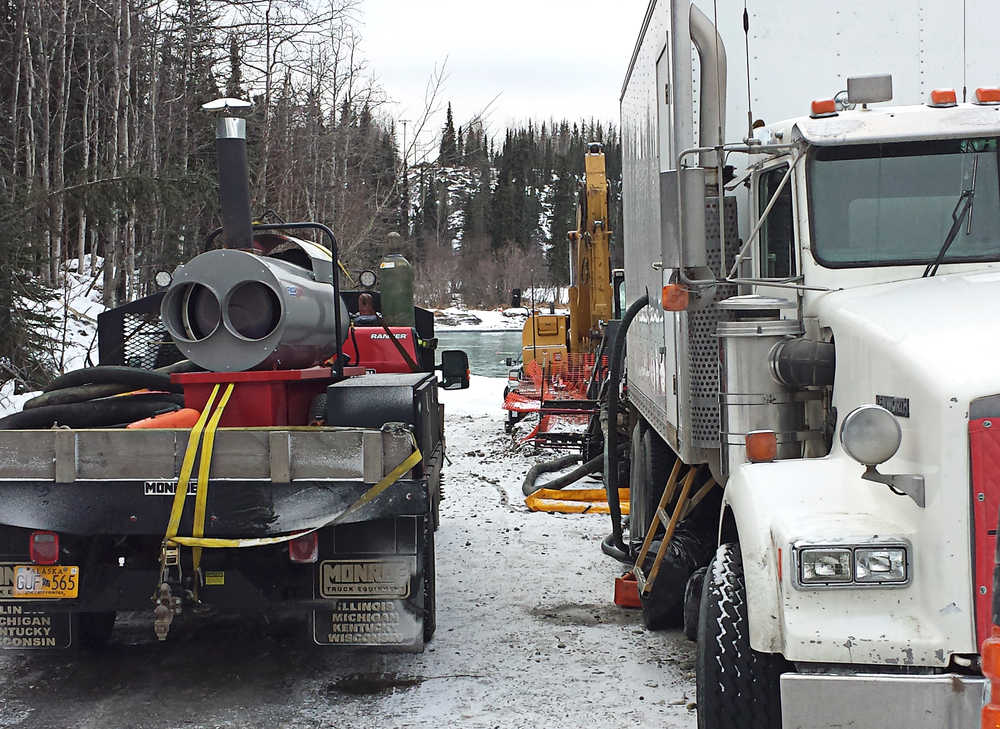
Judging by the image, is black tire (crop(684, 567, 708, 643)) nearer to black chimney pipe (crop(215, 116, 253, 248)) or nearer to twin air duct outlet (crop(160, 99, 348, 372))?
twin air duct outlet (crop(160, 99, 348, 372))

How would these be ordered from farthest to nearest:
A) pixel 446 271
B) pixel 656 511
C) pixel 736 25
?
pixel 446 271
pixel 656 511
pixel 736 25

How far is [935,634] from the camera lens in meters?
3.08

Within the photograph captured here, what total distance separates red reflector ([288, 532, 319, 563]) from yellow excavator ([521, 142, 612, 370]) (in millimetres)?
10930

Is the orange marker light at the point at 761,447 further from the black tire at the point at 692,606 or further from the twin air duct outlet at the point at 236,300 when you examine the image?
the twin air duct outlet at the point at 236,300

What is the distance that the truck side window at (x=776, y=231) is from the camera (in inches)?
191

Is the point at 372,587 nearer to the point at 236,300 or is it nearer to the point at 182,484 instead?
the point at 182,484

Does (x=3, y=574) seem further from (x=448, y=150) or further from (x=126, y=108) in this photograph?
(x=448, y=150)

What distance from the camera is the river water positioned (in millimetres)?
37075

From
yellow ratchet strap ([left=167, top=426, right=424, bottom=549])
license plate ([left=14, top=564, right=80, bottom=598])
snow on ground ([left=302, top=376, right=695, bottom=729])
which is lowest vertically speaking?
snow on ground ([left=302, top=376, right=695, bottom=729])

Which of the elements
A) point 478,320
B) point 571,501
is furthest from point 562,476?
point 478,320

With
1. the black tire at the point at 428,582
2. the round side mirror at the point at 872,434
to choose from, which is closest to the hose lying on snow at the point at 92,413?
the black tire at the point at 428,582

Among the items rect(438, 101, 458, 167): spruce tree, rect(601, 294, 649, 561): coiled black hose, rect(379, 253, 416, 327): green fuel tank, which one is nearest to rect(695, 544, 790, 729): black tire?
rect(601, 294, 649, 561): coiled black hose

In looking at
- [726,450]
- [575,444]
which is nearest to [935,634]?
[726,450]

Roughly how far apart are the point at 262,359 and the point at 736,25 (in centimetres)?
311
